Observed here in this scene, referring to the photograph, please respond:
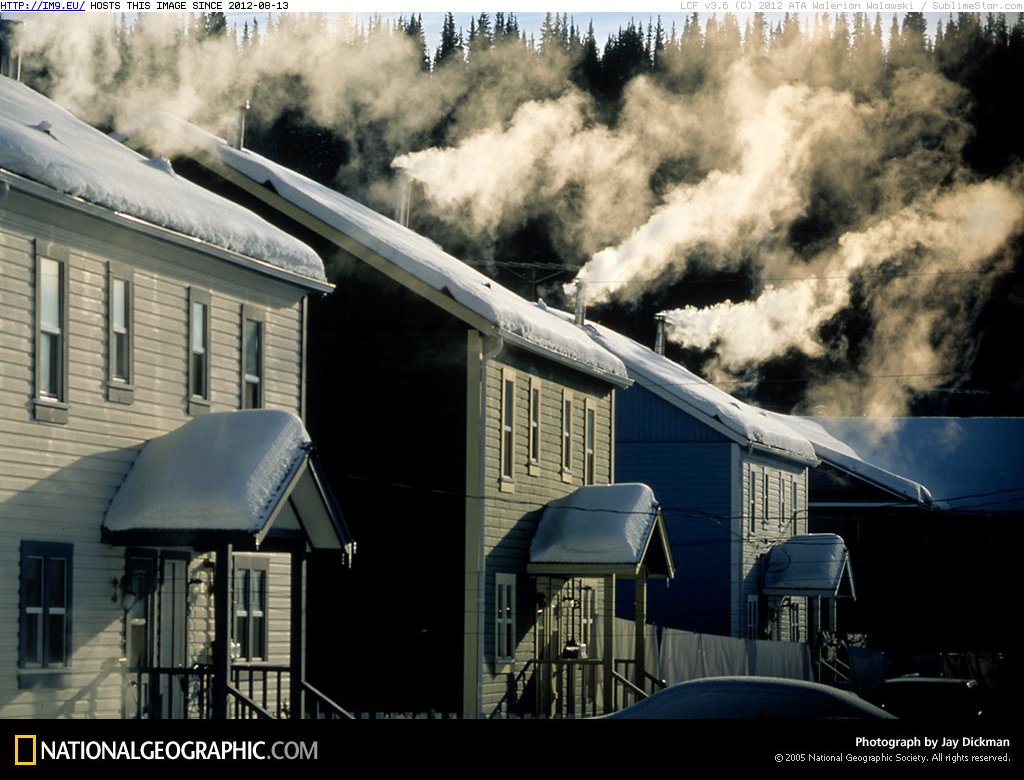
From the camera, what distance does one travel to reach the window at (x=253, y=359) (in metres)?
21.9

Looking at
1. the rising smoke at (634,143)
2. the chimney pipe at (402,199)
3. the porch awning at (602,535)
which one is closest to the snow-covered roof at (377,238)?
the rising smoke at (634,143)

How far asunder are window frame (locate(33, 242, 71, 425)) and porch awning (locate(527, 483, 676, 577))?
39.2ft

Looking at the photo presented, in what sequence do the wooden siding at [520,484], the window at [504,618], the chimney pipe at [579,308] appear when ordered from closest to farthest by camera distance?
the wooden siding at [520,484] < the window at [504,618] < the chimney pipe at [579,308]

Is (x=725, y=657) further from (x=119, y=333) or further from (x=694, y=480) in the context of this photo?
(x=119, y=333)

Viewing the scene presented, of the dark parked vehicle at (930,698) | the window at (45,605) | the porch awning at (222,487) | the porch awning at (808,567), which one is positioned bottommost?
the dark parked vehicle at (930,698)

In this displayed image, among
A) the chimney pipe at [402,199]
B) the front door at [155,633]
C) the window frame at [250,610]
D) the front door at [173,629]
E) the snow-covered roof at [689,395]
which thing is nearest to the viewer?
the front door at [155,633]

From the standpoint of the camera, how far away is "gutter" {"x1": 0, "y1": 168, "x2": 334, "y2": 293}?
17.2 meters

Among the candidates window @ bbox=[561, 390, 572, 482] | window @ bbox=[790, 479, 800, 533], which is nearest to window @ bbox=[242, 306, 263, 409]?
window @ bbox=[561, 390, 572, 482]

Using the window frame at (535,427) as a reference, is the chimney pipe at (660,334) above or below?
above

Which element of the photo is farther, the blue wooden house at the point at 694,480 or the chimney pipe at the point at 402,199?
the blue wooden house at the point at 694,480

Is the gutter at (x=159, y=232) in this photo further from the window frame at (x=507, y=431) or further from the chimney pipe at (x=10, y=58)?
the window frame at (x=507, y=431)

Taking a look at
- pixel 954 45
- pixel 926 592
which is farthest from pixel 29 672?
pixel 926 592

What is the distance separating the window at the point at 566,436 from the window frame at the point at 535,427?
130cm

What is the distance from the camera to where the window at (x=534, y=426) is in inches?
1155
